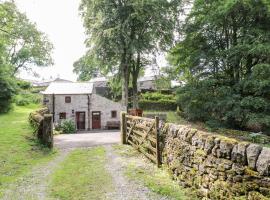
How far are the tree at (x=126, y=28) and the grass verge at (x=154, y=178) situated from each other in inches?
724

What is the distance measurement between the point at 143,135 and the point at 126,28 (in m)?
18.8

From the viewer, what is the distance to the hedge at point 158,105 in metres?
42.6

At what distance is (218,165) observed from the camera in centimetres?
593

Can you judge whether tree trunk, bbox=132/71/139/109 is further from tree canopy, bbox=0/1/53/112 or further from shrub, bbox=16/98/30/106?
shrub, bbox=16/98/30/106

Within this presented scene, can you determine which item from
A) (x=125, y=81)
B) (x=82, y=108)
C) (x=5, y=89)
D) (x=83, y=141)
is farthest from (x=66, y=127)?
(x=83, y=141)

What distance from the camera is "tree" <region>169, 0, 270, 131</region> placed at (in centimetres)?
2264

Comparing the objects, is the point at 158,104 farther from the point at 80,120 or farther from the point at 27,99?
the point at 27,99

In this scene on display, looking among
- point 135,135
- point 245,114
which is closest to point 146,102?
point 245,114

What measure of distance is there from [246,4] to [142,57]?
480 inches

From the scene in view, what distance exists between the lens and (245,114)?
23.0m

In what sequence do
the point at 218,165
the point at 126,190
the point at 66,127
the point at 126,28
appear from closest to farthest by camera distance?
the point at 218,165 → the point at 126,190 → the point at 126,28 → the point at 66,127

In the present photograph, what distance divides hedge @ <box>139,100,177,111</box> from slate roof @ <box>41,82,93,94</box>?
7.60m

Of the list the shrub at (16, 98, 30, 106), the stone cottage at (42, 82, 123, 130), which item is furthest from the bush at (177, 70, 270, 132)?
the shrub at (16, 98, 30, 106)

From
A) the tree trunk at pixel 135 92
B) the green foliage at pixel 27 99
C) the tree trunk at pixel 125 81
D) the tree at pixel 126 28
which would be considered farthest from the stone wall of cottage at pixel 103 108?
the green foliage at pixel 27 99
